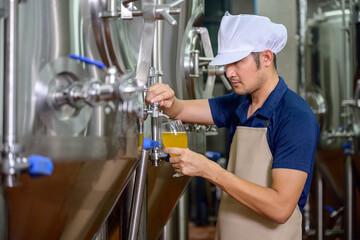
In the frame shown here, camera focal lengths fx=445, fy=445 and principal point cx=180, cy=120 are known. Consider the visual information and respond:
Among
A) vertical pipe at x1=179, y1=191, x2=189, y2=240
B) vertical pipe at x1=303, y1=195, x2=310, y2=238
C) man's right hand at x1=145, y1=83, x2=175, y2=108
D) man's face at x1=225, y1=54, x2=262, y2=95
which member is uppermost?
man's face at x1=225, y1=54, x2=262, y2=95

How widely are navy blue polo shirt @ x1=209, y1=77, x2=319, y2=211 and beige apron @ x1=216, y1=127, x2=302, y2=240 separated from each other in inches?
1.4

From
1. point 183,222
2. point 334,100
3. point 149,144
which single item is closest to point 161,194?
point 149,144

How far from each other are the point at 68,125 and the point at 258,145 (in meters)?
0.78

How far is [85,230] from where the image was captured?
1.10m

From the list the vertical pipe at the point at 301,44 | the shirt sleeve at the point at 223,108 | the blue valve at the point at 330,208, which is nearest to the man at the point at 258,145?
the shirt sleeve at the point at 223,108

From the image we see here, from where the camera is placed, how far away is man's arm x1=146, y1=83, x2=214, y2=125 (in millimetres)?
1452

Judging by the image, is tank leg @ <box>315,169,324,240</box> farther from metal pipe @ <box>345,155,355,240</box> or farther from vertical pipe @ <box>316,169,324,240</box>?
metal pipe @ <box>345,155,355,240</box>

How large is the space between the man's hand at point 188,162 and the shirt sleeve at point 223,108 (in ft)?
1.54

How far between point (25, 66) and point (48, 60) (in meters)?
0.07

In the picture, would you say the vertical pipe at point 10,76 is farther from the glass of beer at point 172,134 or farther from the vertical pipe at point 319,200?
the vertical pipe at point 319,200

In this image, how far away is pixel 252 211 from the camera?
5.04ft

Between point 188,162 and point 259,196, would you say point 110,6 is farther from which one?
point 259,196

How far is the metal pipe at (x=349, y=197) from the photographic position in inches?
126

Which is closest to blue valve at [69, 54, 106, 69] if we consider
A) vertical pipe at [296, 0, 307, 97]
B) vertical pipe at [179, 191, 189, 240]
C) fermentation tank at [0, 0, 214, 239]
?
fermentation tank at [0, 0, 214, 239]
